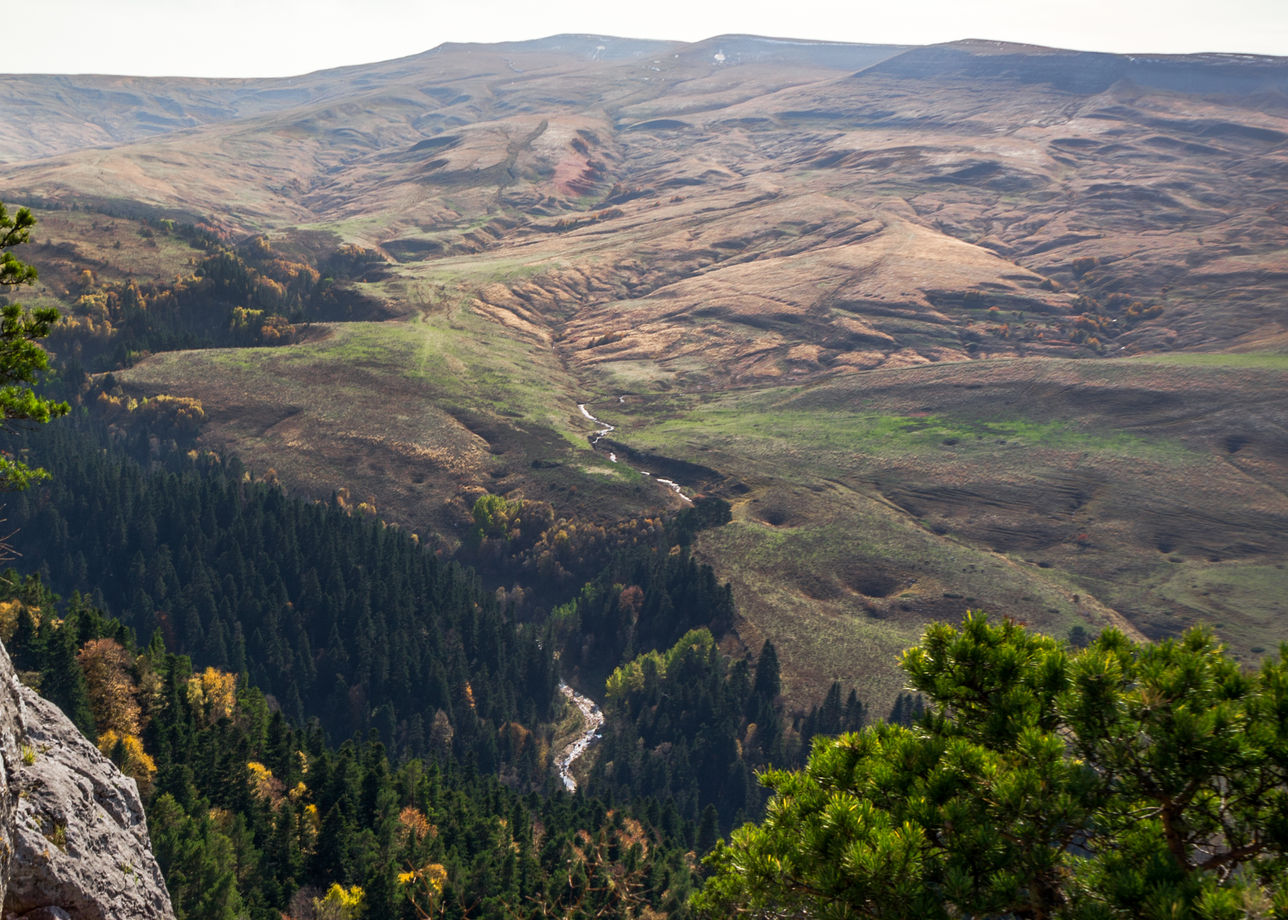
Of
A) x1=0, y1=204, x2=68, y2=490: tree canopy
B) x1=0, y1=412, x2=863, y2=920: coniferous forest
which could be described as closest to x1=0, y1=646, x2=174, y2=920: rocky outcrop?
x1=0, y1=204, x2=68, y2=490: tree canopy

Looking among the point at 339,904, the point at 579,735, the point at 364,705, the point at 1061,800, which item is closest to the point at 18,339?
the point at 1061,800

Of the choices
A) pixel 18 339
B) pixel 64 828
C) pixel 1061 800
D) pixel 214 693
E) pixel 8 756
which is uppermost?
pixel 18 339

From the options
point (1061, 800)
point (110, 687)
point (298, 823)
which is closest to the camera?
point (1061, 800)

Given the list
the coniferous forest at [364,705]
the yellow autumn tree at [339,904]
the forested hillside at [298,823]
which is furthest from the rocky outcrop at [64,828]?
the yellow autumn tree at [339,904]

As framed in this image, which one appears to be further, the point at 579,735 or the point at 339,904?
the point at 579,735

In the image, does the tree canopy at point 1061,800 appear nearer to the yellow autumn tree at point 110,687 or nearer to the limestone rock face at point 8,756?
the limestone rock face at point 8,756

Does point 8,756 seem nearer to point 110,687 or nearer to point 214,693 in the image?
point 110,687

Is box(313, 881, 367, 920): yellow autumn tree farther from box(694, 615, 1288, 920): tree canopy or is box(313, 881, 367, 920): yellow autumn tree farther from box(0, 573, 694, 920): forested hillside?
box(694, 615, 1288, 920): tree canopy
